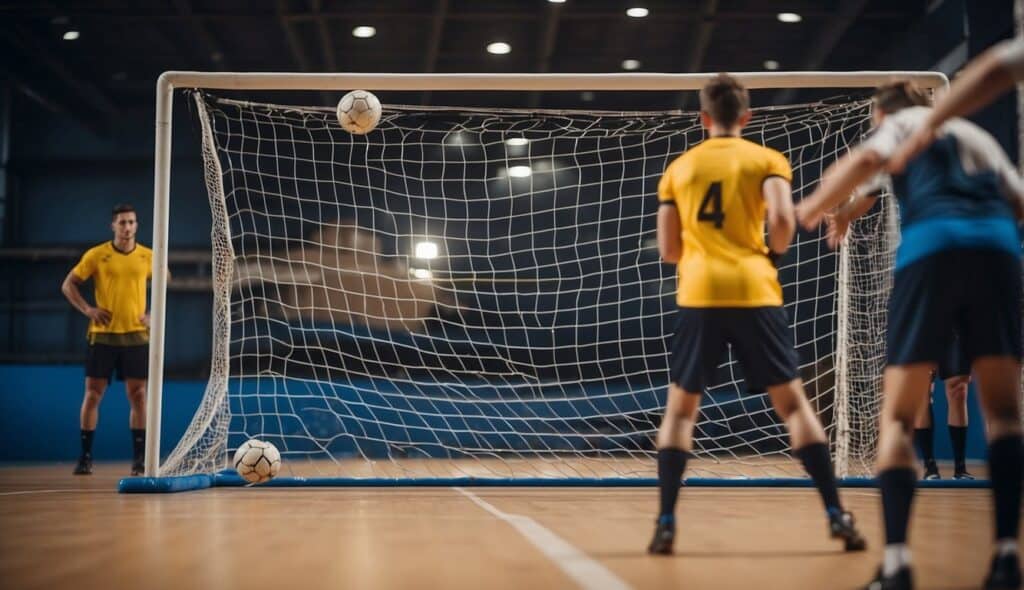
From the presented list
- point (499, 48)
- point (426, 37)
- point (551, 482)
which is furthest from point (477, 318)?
point (551, 482)

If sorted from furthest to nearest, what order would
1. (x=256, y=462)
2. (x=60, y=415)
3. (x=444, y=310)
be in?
(x=444, y=310) < (x=60, y=415) < (x=256, y=462)

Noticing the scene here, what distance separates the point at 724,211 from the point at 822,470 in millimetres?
875

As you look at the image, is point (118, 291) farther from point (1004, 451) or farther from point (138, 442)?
point (1004, 451)

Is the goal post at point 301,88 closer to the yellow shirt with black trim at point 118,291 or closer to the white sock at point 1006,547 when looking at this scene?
the yellow shirt with black trim at point 118,291

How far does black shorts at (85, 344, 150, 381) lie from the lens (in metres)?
7.75

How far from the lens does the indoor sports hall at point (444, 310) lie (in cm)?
323

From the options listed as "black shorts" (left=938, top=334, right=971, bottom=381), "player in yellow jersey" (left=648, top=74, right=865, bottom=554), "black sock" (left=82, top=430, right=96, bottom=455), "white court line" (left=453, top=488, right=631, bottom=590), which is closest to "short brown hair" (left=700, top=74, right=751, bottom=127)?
"player in yellow jersey" (left=648, top=74, right=865, bottom=554)

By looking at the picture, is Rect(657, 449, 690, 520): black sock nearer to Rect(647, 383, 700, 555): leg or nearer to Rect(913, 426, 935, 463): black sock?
Rect(647, 383, 700, 555): leg

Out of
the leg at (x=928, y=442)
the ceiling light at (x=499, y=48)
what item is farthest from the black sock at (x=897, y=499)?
the ceiling light at (x=499, y=48)

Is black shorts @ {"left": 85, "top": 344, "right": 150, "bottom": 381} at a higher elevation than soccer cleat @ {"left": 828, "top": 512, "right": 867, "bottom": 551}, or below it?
higher

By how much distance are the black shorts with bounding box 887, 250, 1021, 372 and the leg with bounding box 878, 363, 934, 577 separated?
50mm

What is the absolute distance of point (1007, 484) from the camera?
234cm

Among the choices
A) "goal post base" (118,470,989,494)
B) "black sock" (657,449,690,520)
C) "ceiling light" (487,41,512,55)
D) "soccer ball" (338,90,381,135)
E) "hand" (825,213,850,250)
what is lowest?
"goal post base" (118,470,989,494)

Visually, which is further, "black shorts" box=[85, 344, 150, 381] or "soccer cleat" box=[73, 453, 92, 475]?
"soccer cleat" box=[73, 453, 92, 475]
